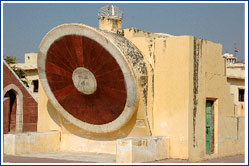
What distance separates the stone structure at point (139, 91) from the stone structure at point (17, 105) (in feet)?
9.20

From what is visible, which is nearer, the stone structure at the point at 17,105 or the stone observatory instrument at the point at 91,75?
the stone observatory instrument at the point at 91,75

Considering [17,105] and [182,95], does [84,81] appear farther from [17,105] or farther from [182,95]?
[17,105]

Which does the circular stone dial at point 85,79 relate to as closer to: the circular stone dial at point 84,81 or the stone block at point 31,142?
the circular stone dial at point 84,81

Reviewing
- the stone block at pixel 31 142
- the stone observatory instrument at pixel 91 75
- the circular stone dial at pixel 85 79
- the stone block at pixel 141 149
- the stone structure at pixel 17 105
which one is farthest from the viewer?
the stone structure at pixel 17 105

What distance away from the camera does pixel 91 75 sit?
1606 cm

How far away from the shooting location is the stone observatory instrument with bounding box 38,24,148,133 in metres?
15.1

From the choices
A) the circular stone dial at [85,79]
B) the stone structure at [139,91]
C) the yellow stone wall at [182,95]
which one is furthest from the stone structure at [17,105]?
the yellow stone wall at [182,95]

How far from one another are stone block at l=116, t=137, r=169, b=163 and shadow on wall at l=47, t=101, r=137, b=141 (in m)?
1.46

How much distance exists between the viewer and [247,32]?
13992 millimetres

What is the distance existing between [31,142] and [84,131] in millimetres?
1876

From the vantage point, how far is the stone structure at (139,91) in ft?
49.2

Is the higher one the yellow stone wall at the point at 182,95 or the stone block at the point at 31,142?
the yellow stone wall at the point at 182,95

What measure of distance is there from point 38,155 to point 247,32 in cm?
783

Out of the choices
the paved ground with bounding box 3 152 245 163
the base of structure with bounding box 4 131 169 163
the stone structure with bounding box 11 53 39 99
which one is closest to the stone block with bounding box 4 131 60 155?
the base of structure with bounding box 4 131 169 163
